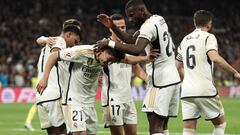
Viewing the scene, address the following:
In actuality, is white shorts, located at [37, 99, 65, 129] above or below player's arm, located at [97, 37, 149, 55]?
below

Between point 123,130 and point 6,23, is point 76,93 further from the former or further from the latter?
point 6,23

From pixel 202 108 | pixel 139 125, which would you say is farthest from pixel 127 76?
pixel 139 125

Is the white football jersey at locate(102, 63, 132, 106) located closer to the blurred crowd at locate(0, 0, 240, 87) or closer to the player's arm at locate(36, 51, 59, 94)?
the player's arm at locate(36, 51, 59, 94)

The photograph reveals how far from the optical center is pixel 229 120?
19875mm

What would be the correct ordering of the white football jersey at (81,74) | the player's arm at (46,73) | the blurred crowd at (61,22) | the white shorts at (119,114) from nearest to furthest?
1. the player's arm at (46,73)
2. the white football jersey at (81,74)
3. the white shorts at (119,114)
4. the blurred crowd at (61,22)

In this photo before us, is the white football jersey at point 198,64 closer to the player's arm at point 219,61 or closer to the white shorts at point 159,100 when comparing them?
the player's arm at point 219,61

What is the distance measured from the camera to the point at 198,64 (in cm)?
1025

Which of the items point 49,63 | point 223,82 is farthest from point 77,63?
point 223,82

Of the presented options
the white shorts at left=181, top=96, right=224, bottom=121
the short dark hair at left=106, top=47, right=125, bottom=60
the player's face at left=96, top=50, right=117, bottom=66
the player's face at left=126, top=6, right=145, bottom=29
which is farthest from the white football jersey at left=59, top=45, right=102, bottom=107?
the white shorts at left=181, top=96, right=224, bottom=121

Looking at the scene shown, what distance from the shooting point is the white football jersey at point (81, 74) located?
9430mm

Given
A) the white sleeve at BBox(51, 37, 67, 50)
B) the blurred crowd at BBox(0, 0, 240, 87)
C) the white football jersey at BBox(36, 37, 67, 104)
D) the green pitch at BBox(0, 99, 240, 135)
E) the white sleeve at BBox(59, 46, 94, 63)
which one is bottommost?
the green pitch at BBox(0, 99, 240, 135)

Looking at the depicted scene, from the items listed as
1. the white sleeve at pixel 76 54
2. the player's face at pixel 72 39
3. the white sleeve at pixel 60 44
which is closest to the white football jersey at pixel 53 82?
the white sleeve at pixel 60 44

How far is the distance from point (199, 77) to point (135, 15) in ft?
5.46

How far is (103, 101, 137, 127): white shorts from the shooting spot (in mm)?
10875
